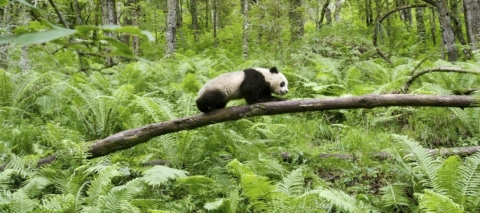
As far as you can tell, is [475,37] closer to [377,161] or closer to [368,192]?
[377,161]

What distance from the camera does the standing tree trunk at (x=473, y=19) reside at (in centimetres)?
1090

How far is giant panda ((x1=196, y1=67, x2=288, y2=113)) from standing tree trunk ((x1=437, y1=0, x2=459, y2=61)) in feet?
21.4

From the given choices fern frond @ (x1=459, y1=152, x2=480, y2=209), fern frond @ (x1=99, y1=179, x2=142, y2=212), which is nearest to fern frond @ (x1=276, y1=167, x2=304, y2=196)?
fern frond @ (x1=99, y1=179, x2=142, y2=212)

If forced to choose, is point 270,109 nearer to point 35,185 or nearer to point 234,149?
point 234,149

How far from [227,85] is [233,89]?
0.43 ft

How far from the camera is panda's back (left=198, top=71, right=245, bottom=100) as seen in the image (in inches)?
238

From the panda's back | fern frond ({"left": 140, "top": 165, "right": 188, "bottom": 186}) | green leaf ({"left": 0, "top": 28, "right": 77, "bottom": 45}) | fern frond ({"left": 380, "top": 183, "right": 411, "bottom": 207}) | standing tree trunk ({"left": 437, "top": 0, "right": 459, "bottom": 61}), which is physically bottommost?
fern frond ({"left": 380, "top": 183, "right": 411, "bottom": 207})

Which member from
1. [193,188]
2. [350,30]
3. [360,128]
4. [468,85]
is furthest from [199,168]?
[350,30]

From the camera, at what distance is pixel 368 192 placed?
5.60 m

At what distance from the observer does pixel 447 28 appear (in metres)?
10.5

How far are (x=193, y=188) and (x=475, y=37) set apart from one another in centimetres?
990

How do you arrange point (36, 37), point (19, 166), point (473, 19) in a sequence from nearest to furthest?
point (36, 37), point (19, 166), point (473, 19)

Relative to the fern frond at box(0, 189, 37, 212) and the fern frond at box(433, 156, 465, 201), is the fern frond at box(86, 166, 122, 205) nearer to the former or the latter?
the fern frond at box(0, 189, 37, 212)

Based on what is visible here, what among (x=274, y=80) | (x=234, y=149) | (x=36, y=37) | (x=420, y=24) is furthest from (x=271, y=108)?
(x=420, y=24)
